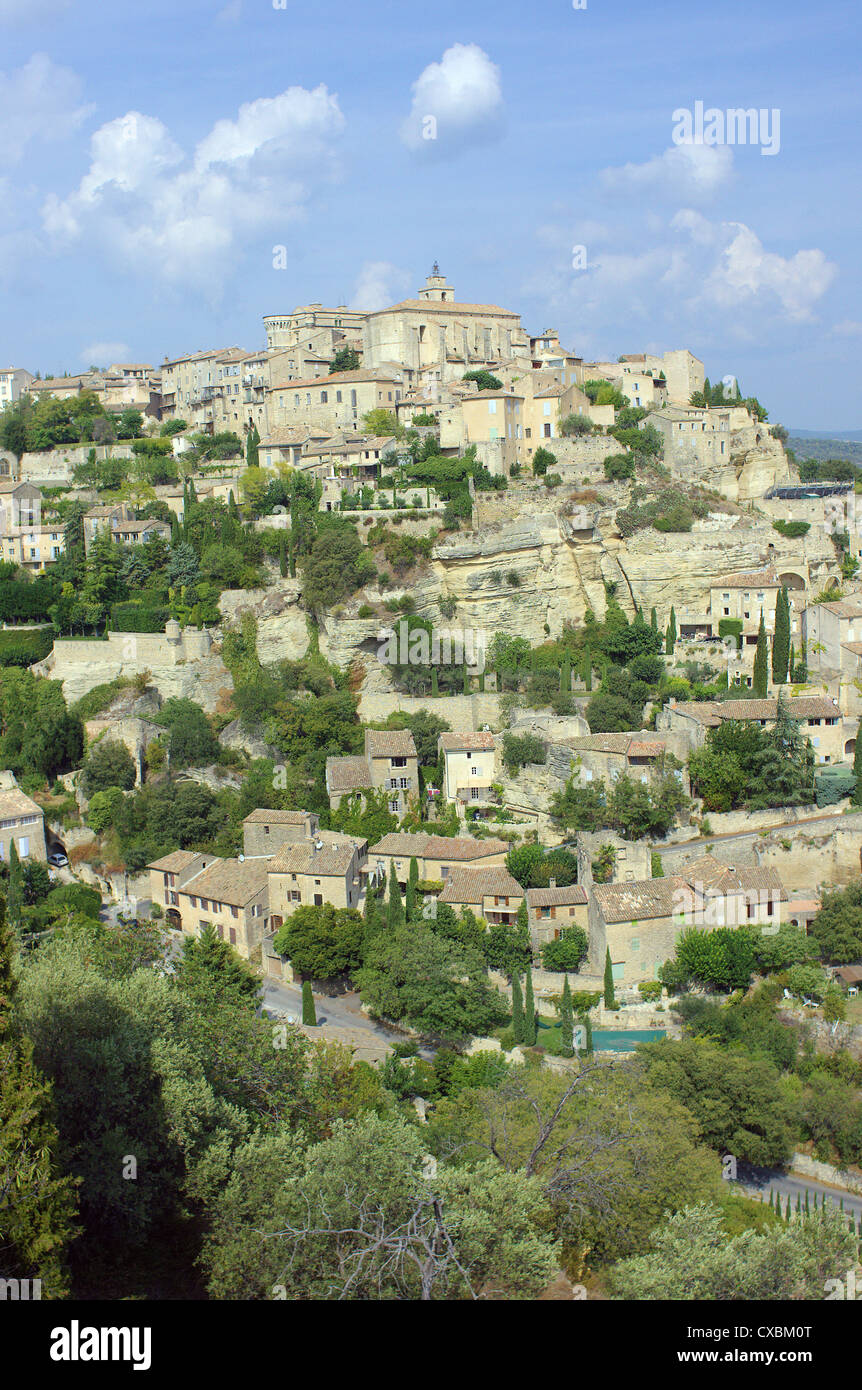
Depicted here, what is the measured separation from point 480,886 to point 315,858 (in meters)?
Answer: 4.98

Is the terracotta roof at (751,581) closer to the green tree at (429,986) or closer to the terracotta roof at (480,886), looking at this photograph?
the terracotta roof at (480,886)

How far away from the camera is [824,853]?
3095 cm

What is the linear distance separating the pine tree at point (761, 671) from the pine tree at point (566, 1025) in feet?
42.4

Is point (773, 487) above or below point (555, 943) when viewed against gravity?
above

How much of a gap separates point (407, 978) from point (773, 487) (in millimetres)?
28560

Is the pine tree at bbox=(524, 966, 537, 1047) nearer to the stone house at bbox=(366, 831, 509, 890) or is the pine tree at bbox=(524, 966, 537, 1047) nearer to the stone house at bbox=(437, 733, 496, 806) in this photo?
the stone house at bbox=(366, 831, 509, 890)

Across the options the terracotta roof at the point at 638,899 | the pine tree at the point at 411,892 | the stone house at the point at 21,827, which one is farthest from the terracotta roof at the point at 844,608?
the stone house at the point at 21,827

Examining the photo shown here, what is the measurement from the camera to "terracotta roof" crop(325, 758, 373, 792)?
35.1 m

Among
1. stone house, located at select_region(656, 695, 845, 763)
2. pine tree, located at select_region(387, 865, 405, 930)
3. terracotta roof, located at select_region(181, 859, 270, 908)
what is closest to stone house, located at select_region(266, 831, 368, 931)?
terracotta roof, located at select_region(181, 859, 270, 908)
